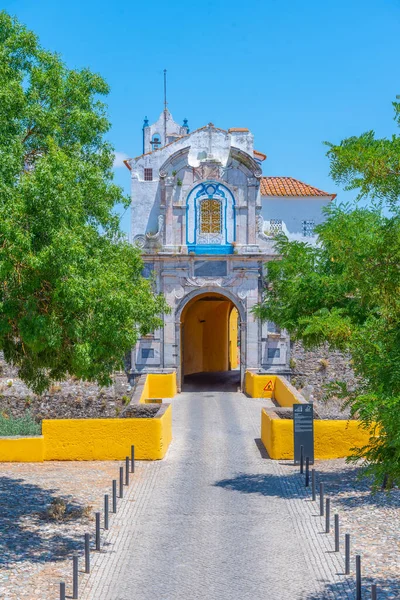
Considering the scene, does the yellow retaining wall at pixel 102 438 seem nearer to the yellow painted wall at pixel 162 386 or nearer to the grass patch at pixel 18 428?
the grass patch at pixel 18 428

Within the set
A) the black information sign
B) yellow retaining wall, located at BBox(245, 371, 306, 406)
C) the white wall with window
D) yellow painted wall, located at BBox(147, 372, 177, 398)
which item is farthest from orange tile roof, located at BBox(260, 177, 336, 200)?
the black information sign

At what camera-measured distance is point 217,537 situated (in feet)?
45.5

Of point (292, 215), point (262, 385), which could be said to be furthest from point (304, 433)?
point (292, 215)

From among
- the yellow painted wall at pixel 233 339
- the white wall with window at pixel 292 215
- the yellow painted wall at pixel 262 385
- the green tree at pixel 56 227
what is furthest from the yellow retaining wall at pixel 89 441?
the yellow painted wall at pixel 233 339

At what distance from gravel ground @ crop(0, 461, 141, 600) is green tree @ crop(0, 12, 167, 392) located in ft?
8.21

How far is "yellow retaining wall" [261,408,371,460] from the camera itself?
20250 mm

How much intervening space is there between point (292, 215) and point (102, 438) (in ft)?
56.9

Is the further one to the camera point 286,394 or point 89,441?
point 286,394

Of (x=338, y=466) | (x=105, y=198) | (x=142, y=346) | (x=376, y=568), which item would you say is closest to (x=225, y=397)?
(x=142, y=346)

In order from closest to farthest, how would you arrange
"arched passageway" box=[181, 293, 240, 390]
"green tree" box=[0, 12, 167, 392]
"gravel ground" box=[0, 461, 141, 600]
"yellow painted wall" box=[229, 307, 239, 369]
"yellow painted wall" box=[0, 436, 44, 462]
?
"gravel ground" box=[0, 461, 141, 600] → "green tree" box=[0, 12, 167, 392] → "yellow painted wall" box=[0, 436, 44, 462] → "arched passageway" box=[181, 293, 240, 390] → "yellow painted wall" box=[229, 307, 239, 369]

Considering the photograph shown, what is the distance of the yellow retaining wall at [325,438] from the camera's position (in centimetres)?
2025

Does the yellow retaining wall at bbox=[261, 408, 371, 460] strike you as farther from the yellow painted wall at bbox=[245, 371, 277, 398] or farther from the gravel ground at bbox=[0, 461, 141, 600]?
the yellow painted wall at bbox=[245, 371, 277, 398]

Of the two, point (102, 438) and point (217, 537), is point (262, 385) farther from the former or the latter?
point (217, 537)

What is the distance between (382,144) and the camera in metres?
9.39
